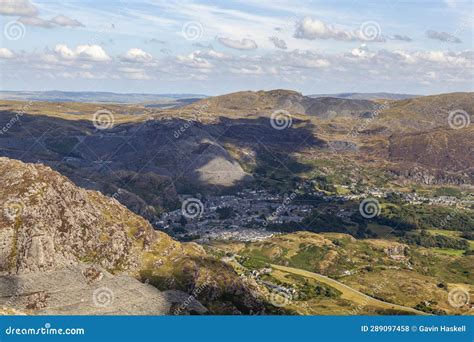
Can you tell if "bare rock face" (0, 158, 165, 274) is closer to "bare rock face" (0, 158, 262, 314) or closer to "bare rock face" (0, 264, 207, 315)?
"bare rock face" (0, 158, 262, 314)

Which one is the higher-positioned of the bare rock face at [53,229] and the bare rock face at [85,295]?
the bare rock face at [53,229]

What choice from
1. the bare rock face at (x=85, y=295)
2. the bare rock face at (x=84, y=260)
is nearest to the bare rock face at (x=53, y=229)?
the bare rock face at (x=84, y=260)

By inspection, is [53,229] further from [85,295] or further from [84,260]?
[85,295]

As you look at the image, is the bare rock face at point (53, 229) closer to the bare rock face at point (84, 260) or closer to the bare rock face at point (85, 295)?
the bare rock face at point (84, 260)

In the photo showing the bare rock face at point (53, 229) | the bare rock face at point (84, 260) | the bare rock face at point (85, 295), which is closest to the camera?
the bare rock face at point (85, 295)

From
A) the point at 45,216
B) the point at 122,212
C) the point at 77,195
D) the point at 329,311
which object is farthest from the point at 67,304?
the point at 329,311

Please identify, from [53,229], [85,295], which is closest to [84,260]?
[53,229]

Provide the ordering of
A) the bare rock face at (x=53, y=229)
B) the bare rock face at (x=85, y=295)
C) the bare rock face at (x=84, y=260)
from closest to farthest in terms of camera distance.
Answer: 1. the bare rock face at (x=85, y=295)
2. the bare rock face at (x=84, y=260)
3. the bare rock face at (x=53, y=229)

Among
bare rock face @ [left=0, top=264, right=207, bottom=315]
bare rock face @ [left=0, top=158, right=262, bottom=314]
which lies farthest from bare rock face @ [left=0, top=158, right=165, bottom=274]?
bare rock face @ [left=0, top=264, right=207, bottom=315]
